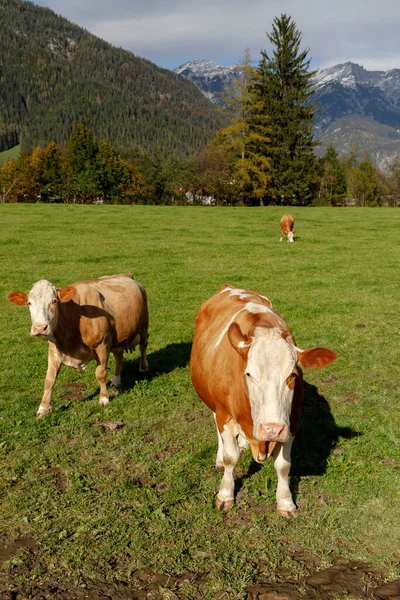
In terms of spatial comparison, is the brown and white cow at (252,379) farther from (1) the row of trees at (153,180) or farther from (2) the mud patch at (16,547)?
(1) the row of trees at (153,180)

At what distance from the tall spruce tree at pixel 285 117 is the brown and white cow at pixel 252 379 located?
56751 mm

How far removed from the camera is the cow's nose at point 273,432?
156 inches

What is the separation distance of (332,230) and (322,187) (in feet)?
204

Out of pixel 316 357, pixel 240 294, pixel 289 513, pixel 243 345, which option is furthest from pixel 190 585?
pixel 240 294

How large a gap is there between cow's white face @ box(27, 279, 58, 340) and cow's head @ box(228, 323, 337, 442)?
10.6ft

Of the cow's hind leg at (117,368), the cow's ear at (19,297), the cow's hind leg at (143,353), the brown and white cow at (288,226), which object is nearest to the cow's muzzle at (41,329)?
the cow's ear at (19,297)

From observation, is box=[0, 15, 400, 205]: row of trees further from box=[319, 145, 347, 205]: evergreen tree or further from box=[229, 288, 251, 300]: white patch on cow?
box=[229, 288, 251, 300]: white patch on cow

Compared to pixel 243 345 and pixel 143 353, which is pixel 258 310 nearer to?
pixel 243 345

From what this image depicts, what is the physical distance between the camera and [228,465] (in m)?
5.13

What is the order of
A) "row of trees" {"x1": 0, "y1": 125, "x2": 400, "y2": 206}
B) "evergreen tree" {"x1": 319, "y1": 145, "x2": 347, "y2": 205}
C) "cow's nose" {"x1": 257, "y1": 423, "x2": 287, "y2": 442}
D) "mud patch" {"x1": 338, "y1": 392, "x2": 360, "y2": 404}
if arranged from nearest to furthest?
1. "cow's nose" {"x1": 257, "y1": 423, "x2": 287, "y2": 442}
2. "mud patch" {"x1": 338, "y1": 392, "x2": 360, "y2": 404}
3. "row of trees" {"x1": 0, "y1": 125, "x2": 400, "y2": 206}
4. "evergreen tree" {"x1": 319, "y1": 145, "x2": 347, "y2": 205}

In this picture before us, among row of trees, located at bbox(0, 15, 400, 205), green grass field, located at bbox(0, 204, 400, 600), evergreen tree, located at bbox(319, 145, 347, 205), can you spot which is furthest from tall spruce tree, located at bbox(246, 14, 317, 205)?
green grass field, located at bbox(0, 204, 400, 600)

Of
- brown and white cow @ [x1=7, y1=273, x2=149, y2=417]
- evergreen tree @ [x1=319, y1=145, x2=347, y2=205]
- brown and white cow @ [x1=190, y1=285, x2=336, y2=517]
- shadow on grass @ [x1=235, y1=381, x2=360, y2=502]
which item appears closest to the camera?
brown and white cow @ [x1=190, y1=285, x2=336, y2=517]

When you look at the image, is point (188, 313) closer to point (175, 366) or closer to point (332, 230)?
point (175, 366)

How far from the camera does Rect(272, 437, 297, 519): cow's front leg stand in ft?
16.1
